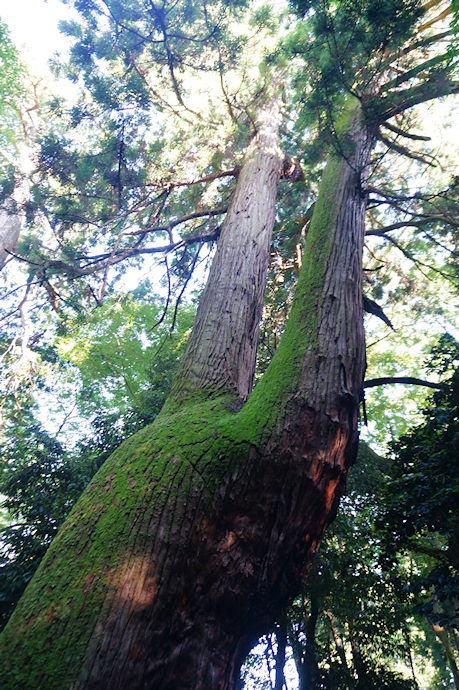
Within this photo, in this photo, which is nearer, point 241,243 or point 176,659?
point 176,659

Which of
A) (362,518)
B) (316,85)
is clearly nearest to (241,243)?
(316,85)

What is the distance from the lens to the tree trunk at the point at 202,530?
4.17 ft

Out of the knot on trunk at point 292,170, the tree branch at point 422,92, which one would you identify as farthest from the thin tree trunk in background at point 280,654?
the tree branch at point 422,92

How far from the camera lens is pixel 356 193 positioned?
3.33 meters

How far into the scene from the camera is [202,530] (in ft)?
5.18

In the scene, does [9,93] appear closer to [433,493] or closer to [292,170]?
[292,170]

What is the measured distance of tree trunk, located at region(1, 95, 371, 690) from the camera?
127 centimetres

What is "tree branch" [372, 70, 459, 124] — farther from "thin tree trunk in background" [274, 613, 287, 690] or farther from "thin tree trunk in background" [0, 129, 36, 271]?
"thin tree trunk in background" [274, 613, 287, 690]

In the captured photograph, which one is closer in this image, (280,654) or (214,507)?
(214,507)

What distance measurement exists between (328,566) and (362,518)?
0.98 metres

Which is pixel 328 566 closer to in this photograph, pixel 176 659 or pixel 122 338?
pixel 176 659

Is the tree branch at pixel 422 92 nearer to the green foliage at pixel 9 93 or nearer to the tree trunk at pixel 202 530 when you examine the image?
the tree trunk at pixel 202 530

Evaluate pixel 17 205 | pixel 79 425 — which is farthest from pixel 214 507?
pixel 79 425

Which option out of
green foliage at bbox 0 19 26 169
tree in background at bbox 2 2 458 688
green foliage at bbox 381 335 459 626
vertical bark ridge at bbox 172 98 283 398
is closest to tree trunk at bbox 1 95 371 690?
tree in background at bbox 2 2 458 688
